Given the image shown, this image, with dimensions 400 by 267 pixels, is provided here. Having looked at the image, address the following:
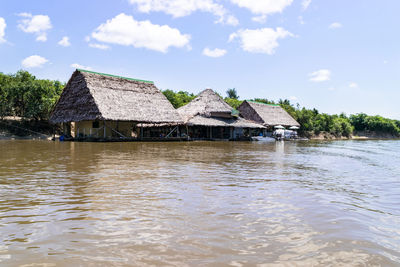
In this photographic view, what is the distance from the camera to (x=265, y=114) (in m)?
37.2

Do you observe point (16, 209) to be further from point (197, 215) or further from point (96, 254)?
point (197, 215)

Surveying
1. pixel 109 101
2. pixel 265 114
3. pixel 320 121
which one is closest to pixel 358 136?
pixel 320 121

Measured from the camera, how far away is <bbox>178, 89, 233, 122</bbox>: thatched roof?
29078mm

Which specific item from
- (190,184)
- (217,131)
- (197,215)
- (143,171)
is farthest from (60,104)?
(197,215)

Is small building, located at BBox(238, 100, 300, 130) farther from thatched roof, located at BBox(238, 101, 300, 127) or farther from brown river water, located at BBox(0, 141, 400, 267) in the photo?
brown river water, located at BBox(0, 141, 400, 267)

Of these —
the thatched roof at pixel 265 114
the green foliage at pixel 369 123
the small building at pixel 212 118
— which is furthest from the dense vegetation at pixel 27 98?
the green foliage at pixel 369 123

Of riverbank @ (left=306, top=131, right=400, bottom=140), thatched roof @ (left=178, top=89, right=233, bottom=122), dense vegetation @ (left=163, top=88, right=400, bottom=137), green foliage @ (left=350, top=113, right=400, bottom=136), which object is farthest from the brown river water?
green foliage @ (left=350, top=113, right=400, bottom=136)

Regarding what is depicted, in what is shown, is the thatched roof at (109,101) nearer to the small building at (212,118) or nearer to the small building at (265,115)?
the small building at (212,118)

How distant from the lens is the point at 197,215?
3439 mm

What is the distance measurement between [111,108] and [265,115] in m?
21.5

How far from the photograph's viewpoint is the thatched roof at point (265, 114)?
3610 centimetres

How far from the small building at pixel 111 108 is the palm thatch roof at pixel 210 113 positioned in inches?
114

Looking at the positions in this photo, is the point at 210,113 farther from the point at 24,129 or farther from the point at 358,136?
the point at 358,136

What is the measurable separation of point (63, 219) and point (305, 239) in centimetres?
255
